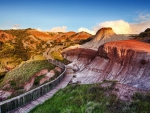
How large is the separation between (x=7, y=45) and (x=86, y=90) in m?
91.0

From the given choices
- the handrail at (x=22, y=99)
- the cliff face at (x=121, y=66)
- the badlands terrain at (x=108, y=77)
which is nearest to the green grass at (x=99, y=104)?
the badlands terrain at (x=108, y=77)

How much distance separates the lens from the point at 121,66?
88.6ft

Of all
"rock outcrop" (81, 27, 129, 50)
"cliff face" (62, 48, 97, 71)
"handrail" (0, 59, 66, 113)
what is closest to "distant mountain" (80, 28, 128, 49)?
"rock outcrop" (81, 27, 129, 50)

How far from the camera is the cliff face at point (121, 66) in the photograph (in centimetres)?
2341

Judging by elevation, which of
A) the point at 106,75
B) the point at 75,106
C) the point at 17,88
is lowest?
the point at 17,88

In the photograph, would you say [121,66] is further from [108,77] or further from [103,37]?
[103,37]

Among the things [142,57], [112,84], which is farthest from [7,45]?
[112,84]

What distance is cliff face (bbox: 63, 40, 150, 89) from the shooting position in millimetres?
23406

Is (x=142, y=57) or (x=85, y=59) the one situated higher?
(x=142, y=57)

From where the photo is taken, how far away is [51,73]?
1405 inches

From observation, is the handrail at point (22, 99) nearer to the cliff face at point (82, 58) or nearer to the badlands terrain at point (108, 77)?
the badlands terrain at point (108, 77)

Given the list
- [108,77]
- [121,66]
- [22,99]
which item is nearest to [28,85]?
[108,77]

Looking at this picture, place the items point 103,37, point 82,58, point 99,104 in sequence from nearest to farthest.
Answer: point 99,104
point 82,58
point 103,37

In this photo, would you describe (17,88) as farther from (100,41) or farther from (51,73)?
(100,41)
